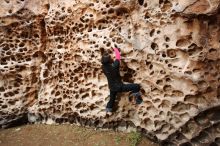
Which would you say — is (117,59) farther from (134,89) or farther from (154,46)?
(154,46)

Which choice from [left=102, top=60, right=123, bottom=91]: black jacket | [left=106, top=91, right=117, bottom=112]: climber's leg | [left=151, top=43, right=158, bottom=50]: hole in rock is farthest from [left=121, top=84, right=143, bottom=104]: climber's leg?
[left=151, top=43, right=158, bottom=50]: hole in rock

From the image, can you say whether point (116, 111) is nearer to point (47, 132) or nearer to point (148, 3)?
point (47, 132)

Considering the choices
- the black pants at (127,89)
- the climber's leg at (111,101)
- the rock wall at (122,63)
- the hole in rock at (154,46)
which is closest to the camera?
the rock wall at (122,63)

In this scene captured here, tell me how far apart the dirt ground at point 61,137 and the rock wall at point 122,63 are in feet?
0.58

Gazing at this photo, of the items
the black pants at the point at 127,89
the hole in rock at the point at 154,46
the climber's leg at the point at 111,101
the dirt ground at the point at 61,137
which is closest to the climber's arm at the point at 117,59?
the black pants at the point at 127,89

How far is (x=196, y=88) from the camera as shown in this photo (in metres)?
5.70

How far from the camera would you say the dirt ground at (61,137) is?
6738 millimetres

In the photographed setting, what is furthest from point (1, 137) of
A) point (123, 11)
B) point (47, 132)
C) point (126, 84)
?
point (123, 11)

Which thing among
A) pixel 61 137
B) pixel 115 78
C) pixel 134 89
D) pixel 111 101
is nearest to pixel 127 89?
pixel 134 89

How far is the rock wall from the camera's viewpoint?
18.6 ft

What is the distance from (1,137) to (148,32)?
376 centimetres

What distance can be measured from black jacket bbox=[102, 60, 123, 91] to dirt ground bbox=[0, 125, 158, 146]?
953mm

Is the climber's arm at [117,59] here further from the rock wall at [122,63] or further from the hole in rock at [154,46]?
the hole in rock at [154,46]

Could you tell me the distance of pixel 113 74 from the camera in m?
6.44
